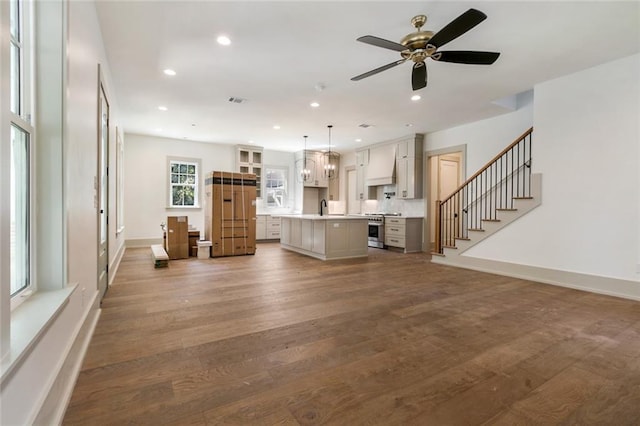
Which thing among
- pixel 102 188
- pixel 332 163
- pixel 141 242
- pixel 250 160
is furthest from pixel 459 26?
pixel 141 242

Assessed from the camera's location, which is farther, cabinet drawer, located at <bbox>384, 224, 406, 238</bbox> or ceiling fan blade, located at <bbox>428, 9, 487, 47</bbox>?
cabinet drawer, located at <bbox>384, 224, 406, 238</bbox>

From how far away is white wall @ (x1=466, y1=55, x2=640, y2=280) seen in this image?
377 centimetres

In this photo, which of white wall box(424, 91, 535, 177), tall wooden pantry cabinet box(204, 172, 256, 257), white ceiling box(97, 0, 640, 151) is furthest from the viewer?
tall wooden pantry cabinet box(204, 172, 256, 257)

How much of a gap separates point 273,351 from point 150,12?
11.1 ft

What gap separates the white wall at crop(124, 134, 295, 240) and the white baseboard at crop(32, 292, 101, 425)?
20.2ft

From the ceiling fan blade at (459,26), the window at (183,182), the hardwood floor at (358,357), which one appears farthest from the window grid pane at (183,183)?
the ceiling fan blade at (459,26)

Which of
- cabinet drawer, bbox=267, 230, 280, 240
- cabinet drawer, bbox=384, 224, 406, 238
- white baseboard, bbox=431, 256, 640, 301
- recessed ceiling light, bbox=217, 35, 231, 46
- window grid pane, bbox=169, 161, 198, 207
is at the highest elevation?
recessed ceiling light, bbox=217, 35, 231, 46

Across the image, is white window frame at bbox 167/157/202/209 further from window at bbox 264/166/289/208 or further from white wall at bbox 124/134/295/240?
window at bbox 264/166/289/208

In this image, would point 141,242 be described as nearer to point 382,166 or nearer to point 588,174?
point 382,166

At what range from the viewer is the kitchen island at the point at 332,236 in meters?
6.13

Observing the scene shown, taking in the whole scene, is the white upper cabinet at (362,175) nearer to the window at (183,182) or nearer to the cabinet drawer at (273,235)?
the cabinet drawer at (273,235)

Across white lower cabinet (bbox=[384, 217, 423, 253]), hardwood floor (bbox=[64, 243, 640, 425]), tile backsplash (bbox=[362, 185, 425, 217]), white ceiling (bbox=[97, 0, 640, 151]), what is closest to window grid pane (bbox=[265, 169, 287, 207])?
tile backsplash (bbox=[362, 185, 425, 217])

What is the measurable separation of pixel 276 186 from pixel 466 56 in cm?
762

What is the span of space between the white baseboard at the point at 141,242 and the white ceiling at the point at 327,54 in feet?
10.5
